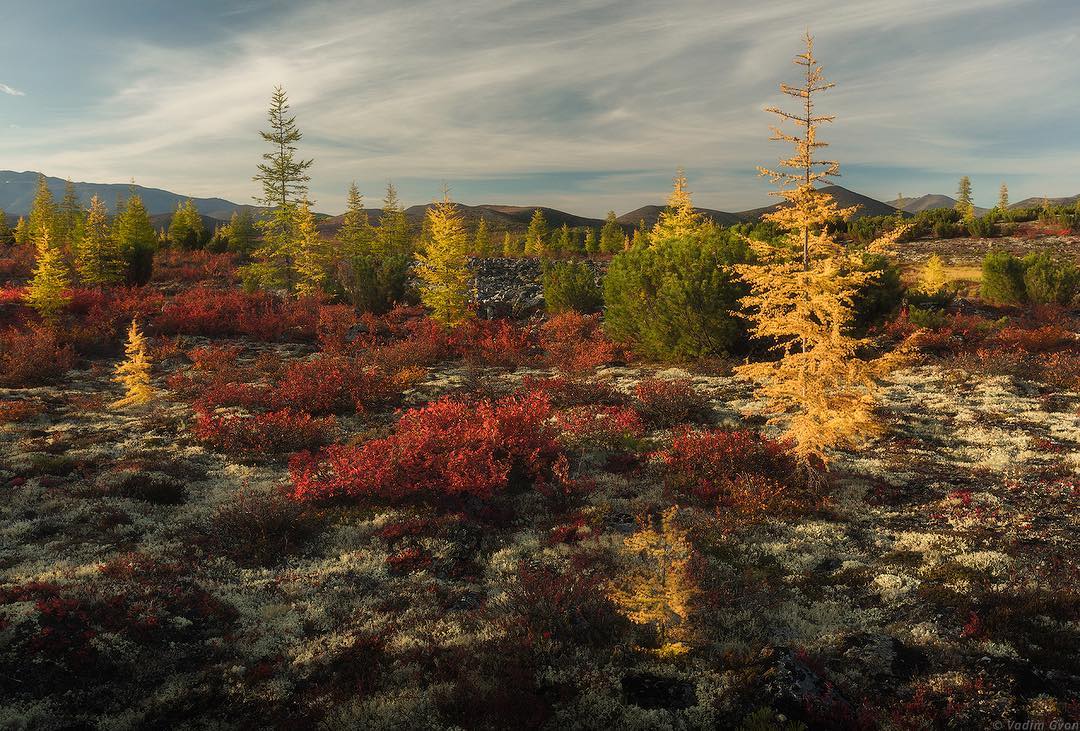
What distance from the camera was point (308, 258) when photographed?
1357 inches

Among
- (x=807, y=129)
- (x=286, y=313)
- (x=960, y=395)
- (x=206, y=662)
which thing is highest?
(x=807, y=129)

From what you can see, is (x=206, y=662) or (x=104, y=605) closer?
(x=206, y=662)

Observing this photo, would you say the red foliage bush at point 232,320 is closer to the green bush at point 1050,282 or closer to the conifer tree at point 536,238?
the green bush at point 1050,282

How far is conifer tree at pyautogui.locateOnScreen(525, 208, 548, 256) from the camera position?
7053 centimetres

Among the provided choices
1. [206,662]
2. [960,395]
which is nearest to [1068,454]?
[960,395]

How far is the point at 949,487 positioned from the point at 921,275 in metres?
29.0

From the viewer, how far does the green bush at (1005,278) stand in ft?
83.3

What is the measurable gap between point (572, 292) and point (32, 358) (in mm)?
20653

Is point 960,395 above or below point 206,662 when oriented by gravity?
above

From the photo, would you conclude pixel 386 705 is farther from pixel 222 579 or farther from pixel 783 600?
pixel 783 600

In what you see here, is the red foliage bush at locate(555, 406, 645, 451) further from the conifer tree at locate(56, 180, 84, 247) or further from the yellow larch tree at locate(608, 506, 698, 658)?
the conifer tree at locate(56, 180, 84, 247)

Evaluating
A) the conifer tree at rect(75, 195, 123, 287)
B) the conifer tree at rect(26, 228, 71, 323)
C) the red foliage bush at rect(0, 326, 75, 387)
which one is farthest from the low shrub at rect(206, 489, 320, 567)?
the conifer tree at rect(75, 195, 123, 287)

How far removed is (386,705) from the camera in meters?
4.92

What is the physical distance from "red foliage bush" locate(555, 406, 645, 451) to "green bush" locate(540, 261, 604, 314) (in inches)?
606
